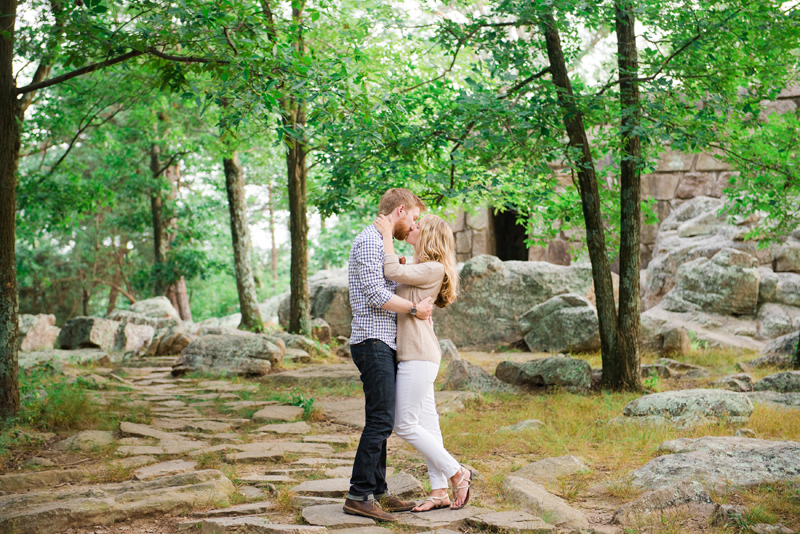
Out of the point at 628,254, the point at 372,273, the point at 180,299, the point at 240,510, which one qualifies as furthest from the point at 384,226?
the point at 180,299

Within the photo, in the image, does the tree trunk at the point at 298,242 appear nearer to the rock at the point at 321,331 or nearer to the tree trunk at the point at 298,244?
the tree trunk at the point at 298,244

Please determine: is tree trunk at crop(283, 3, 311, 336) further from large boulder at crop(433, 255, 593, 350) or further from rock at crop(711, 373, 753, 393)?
rock at crop(711, 373, 753, 393)

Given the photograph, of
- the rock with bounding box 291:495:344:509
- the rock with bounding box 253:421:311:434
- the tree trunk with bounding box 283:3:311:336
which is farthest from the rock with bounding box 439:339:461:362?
the rock with bounding box 291:495:344:509

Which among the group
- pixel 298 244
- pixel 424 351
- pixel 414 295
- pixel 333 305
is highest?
pixel 298 244

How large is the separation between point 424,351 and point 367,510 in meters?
1.00

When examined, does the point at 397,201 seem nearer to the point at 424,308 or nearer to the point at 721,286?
the point at 424,308

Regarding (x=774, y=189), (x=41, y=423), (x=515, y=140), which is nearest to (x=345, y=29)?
(x=515, y=140)

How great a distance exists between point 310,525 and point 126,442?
306cm

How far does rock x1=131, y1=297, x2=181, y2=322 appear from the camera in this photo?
16734mm

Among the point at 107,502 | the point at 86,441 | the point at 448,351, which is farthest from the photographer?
the point at 448,351

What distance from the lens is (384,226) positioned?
3992 millimetres

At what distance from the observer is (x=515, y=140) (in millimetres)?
7836

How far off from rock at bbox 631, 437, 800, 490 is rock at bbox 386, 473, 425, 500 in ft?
5.20

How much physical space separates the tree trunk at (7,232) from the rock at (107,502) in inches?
95.0
